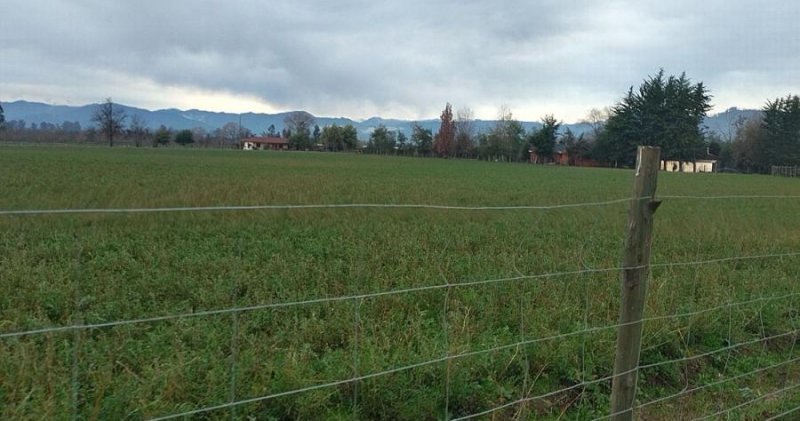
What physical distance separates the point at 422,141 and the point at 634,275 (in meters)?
109

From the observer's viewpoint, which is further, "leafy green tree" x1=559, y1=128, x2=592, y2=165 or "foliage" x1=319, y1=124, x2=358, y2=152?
"foliage" x1=319, y1=124, x2=358, y2=152

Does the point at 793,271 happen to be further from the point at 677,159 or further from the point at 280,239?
the point at 677,159

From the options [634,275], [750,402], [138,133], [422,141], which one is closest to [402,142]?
[422,141]

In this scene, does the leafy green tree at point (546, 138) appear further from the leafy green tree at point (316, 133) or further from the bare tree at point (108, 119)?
the bare tree at point (108, 119)

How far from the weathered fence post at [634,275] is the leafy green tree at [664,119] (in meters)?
81.0

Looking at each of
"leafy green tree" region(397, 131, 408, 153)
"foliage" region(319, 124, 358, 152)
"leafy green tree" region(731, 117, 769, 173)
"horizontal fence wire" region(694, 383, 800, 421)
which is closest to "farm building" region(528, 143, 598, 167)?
"leafy green tree" region(731, 117, 769, 173)

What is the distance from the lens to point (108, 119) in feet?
344

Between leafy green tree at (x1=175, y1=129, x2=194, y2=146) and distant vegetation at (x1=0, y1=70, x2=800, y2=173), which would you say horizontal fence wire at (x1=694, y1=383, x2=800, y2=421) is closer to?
distant vegetation at (x1=0, y1=70, x2=800, y2=173)

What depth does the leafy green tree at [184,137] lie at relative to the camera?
11569 centimetres

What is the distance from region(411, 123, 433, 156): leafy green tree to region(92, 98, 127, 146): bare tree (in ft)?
213

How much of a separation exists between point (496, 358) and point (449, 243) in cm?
478

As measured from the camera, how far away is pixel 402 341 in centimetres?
401

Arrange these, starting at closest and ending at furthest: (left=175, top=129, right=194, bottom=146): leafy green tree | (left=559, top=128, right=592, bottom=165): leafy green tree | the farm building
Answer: (left=559, top=128, right=592, bottom=165): leafy green tree → the farm building → (left=175, top=129, right=194, bottom=146): leafy green tree

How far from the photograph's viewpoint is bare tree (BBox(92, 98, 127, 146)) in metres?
104
